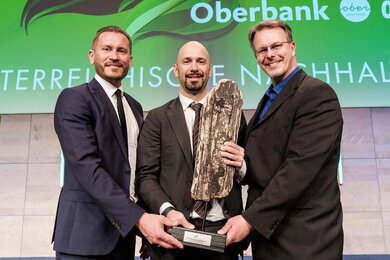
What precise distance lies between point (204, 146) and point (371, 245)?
2754 millimetres

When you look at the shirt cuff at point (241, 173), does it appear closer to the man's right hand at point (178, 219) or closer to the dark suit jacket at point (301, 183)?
the dark suit jacket at point (301, 183)

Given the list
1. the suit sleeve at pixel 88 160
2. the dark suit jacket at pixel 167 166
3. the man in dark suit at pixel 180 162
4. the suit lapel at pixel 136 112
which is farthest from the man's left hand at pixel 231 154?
the suit lapel at pixel 136 112

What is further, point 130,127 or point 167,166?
point 130,127

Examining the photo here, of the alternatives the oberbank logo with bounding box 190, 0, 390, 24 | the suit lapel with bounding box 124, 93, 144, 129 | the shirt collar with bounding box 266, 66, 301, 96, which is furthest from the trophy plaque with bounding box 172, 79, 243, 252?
Answer: the oberbank logo with bounding box 190, 0, 390, 24

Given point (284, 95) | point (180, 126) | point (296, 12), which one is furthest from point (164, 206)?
point (296, 12)

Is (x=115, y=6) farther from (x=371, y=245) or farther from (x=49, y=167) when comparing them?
(x=371, y=245)

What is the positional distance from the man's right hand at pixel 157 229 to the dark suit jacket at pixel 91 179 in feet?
0.11

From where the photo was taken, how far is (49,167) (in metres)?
3.66

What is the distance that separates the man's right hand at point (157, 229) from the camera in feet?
4.18

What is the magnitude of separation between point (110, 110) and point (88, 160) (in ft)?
0.88

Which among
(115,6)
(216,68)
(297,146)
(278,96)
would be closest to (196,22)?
(216,68)

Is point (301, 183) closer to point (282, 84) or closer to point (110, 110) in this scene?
point (282, 84)

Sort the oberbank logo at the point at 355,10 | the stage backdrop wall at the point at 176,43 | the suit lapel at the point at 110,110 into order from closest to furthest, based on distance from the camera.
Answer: the suit lapel at the point at 110,110 → the stage backdrop wall at the point at 176,43 → the oberbank logo at the point at 355,10

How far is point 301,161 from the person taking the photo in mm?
1241
